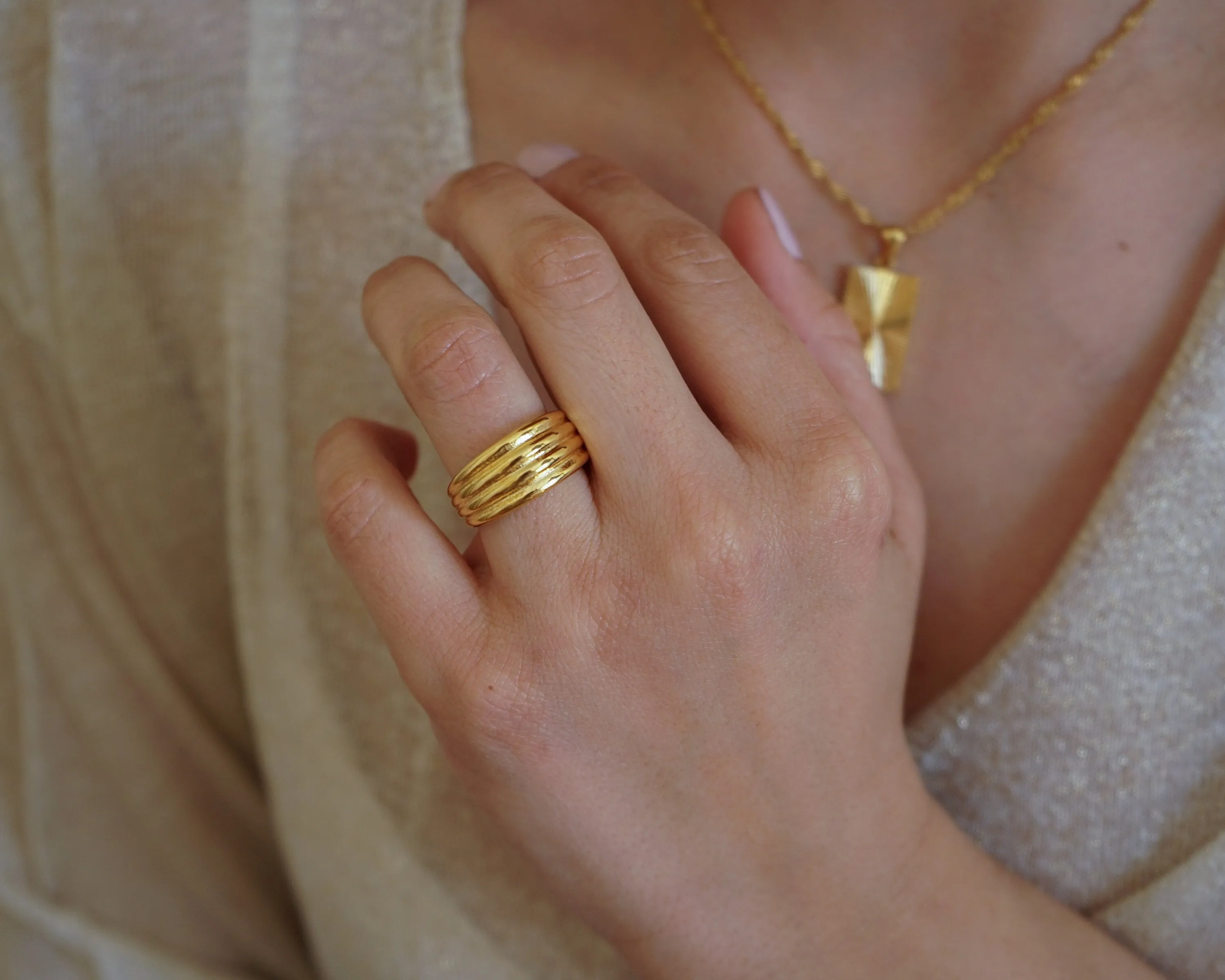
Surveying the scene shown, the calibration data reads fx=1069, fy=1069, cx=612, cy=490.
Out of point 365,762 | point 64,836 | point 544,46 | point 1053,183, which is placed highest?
point 544,46

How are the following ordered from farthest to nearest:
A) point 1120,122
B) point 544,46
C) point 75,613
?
point 75,613 < point 544,46 < point 1120,122

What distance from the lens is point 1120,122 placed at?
777 millimetres

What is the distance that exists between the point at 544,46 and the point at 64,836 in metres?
0.84

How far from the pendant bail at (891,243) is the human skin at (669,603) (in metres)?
0.16

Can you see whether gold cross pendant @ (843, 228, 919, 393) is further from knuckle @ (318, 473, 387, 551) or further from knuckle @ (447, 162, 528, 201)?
knuckle @ (318, 473, 387, 551)

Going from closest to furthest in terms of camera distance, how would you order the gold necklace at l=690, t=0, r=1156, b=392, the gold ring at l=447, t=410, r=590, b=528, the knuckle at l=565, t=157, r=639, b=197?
1. the gold ring at l=447, t=410, r=590, b=528
2. the knuckle at l=565, t=157, r=639, b=197
3. the gold necklace at l=690, t=0, r=1156, b=392

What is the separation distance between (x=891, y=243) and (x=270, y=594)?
588mm

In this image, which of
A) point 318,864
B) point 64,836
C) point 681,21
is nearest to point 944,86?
point 681,21

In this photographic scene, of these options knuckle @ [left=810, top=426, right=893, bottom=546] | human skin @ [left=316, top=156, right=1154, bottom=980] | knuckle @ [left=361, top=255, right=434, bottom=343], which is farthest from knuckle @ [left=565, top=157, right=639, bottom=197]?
knuckle @ [left=810, top=426, right=893, bottom=546]

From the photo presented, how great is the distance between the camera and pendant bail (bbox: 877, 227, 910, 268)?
2.66ft

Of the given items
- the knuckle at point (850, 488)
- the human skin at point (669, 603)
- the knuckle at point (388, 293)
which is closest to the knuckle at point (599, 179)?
the human skin at point (669, 603)

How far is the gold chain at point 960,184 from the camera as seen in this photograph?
779mm

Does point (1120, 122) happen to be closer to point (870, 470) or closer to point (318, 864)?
point (870, 470)

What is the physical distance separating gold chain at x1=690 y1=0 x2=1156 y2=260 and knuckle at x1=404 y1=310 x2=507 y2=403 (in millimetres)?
361
